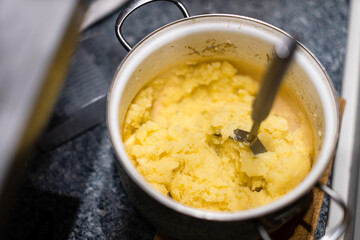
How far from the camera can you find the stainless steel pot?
463 millimetres

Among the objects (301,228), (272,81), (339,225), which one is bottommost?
(301,228)

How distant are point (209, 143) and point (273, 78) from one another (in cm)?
25

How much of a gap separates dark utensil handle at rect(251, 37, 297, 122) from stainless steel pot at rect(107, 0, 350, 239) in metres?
0.11

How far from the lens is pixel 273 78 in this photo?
16.5 inches

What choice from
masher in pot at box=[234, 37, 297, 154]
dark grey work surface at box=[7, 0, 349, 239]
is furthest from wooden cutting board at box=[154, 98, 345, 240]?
masher in pot at box=[234, 37, 297, 154]

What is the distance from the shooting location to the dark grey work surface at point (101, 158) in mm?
657

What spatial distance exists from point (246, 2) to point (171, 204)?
2.04ft

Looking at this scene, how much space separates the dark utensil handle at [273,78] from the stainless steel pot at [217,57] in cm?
11

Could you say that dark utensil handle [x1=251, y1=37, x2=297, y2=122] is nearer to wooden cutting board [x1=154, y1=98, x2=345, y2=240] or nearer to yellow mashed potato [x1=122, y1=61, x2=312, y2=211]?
yellow mashed potato [x1=122, y1=61, x2=312, y2=211]

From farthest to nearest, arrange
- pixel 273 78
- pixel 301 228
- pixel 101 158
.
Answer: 1. pixel 101 158
2. pixel 301 228
3. pixel 273 78

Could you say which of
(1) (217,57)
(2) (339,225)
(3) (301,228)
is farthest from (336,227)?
(1) (217,57)

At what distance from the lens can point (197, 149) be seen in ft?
1.98

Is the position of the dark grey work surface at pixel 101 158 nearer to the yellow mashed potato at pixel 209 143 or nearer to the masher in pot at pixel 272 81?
the yellow mashed potato at pixel 209 143

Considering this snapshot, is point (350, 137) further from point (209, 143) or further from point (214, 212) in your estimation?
point (214, 212)
